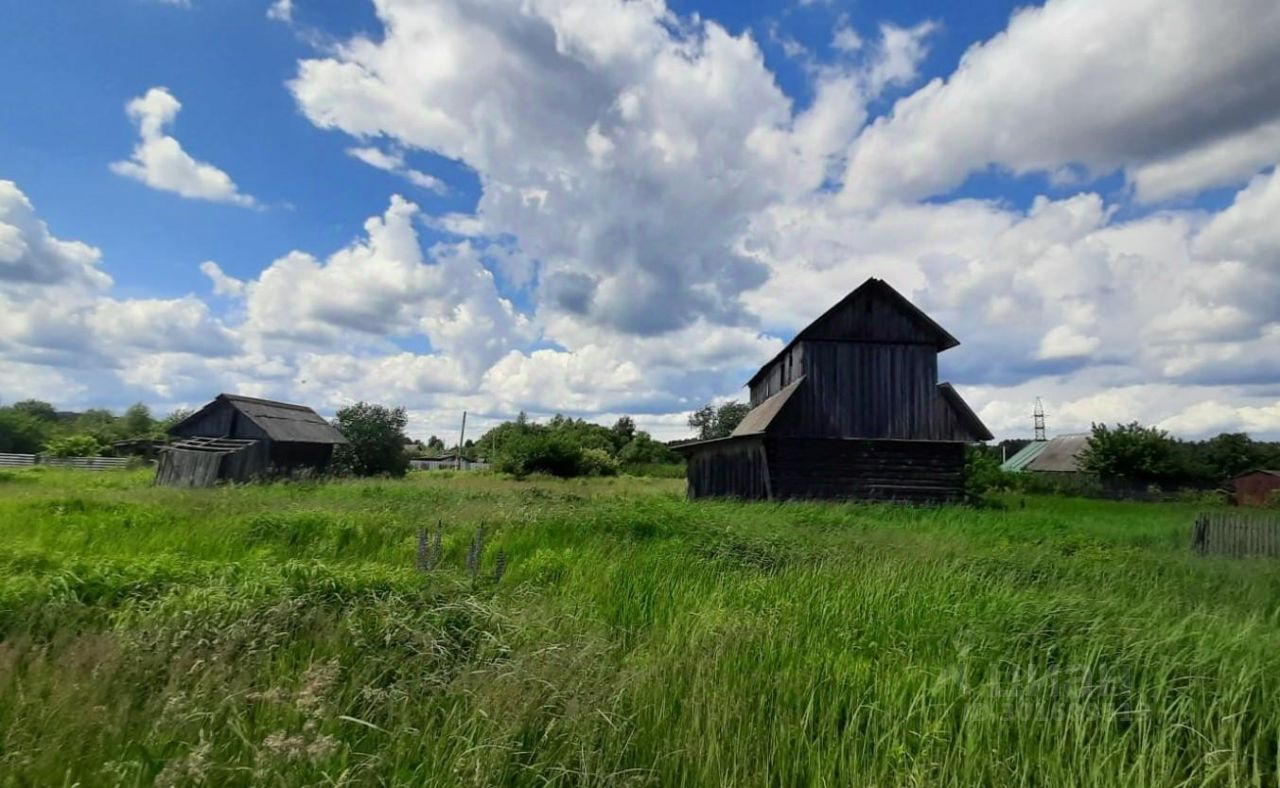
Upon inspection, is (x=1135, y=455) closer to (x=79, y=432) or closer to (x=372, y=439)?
(x=372, y=439)

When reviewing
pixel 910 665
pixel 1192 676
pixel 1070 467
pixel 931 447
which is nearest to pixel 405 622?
pixel 910 665

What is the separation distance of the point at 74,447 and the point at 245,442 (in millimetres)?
24873

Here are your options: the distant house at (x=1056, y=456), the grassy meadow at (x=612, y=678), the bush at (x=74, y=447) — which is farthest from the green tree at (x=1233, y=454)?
the bush at (x=74, y=447)

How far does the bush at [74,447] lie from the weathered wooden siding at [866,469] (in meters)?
48.6

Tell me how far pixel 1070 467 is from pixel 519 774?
6275cm

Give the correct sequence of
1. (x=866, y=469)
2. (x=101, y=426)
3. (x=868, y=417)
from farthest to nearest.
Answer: (x=101, y=426)
(x=868, y=417)
(x=866, y=469)

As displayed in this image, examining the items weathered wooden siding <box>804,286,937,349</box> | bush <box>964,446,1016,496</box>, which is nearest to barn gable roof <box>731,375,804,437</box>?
weathered wooden siding <box>804,286,937,349</box>

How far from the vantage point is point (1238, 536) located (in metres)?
13.3

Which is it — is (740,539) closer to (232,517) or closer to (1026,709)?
(1026,709)

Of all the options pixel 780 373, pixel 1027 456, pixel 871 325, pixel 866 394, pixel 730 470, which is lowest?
pixel 730 470

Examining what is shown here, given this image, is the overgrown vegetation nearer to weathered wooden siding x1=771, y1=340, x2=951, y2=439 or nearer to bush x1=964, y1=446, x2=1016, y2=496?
weathered wooden siding x1=771, y1=340, x2=951, y2=439

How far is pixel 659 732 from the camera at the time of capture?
11.6ft

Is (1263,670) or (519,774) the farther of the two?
(1263,670)

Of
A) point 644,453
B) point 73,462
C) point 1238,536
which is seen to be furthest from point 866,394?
point 73,462
